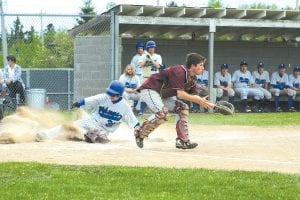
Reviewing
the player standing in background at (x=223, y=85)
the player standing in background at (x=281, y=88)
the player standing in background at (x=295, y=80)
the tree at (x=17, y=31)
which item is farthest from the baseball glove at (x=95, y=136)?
the player standing in background at (x=295, y=80)

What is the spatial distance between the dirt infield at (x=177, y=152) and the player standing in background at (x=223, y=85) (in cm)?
731

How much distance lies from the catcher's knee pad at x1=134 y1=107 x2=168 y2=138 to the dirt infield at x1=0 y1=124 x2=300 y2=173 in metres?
0.26

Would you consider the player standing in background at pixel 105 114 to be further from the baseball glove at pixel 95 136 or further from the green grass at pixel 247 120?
the green grass at pixel 247 120

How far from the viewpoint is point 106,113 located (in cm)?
1173

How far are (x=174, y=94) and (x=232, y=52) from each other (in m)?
14.6

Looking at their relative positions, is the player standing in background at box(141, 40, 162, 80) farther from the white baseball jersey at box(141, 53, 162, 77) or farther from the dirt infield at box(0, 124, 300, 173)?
the dirt infield at box(0, 124, 300, 173)

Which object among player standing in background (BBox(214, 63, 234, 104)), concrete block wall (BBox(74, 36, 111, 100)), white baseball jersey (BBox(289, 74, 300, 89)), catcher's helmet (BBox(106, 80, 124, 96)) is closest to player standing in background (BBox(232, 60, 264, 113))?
player standing in background (BBox(214, 63, 234, 104))

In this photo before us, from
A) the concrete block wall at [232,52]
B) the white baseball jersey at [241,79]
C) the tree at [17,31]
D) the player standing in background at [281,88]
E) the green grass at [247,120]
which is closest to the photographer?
the green grass at [247,120]

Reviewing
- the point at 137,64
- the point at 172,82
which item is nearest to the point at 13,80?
the point at 137,64

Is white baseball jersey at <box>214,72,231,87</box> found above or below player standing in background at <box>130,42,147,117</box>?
below

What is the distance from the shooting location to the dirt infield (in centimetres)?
896

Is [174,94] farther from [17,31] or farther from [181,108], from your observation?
[17,31]

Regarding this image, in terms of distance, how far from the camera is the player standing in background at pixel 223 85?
826 inches

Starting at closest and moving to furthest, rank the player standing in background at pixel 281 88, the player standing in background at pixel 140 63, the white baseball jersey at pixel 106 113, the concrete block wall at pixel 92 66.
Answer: the white baseball jersey at pixel 106 113 < the player standing in background at pixel 140 63 < the concrete block wall at pixel 92 66 < the player standing in background at pixel 281 88
